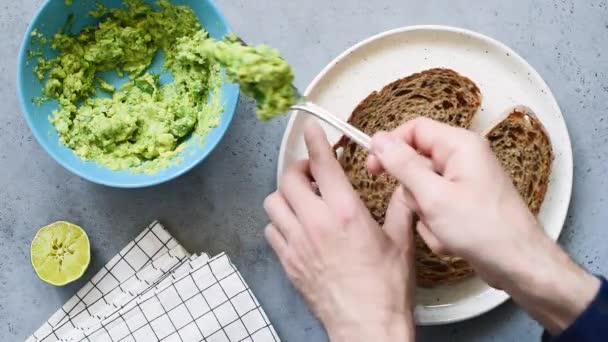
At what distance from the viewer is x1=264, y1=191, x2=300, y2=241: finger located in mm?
1553

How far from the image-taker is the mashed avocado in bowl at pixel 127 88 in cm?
167

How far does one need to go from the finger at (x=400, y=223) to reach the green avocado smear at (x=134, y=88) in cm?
42

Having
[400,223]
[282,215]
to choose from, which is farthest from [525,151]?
[282,215]

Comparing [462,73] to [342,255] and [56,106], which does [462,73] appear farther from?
[56,106]

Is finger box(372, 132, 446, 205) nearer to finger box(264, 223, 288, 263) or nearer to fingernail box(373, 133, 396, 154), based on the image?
fingernail box(373, 133, 396, 154)

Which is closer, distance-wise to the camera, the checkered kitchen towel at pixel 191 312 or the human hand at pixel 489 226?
the human hand at pixel 489 226

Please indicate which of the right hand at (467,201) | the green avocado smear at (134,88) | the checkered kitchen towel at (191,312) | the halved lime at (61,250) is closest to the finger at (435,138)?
the right hand at (467,201)

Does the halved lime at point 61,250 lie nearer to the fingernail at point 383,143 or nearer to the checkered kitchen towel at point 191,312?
the checkered kitchen towel at point 191,312

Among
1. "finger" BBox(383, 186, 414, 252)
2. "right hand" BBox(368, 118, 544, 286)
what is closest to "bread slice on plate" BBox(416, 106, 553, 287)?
"finger" BBox(383, 186, 414, 252)

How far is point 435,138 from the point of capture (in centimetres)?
134

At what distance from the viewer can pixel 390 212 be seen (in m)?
1.61

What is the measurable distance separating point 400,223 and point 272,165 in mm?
400

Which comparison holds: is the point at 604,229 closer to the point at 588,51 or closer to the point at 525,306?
the point at 588,51

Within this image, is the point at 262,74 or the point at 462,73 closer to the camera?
the point at 262,74
